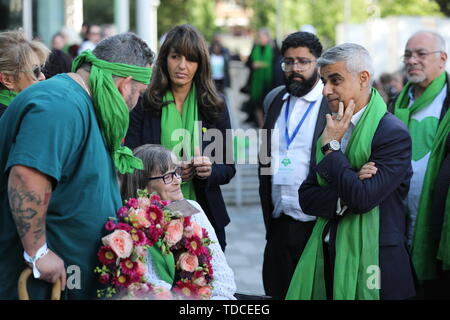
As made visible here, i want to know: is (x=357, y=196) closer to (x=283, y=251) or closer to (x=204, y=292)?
(x=204, y=292)

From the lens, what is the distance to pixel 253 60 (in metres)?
15.4

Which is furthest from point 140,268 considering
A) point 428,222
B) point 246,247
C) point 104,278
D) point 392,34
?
point 392,34

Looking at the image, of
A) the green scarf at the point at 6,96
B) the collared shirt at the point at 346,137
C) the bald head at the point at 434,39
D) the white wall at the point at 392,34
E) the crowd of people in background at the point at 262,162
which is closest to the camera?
the crowd of people in background at the point at 262,162

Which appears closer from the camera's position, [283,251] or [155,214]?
[155,214]

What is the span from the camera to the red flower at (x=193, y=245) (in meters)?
3.28

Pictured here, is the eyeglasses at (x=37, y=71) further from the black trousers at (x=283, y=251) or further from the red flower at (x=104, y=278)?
the black trousers at (x=283, y=251)

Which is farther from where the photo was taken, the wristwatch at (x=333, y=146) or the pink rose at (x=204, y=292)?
the wristwatch at (x=333, y=146)

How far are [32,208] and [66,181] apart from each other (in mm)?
225

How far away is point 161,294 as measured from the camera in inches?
116

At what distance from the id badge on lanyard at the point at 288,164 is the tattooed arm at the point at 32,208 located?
216 centimetres

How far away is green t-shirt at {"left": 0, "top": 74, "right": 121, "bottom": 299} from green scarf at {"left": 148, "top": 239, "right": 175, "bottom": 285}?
15.5 inches

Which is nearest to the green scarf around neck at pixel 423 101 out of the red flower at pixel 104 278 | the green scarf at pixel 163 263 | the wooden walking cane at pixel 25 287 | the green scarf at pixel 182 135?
the green scarf at pixel 182 135

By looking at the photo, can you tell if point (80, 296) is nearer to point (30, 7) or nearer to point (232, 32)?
point (30, 7)

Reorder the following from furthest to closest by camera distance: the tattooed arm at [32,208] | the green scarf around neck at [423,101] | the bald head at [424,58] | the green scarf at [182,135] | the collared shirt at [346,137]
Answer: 1. the bald head at [424,58]
2. the green scarf around neck at [423,101]
3. the green scarf at [182,135]
4. the collared shirt at [346,137]
5. the tattooed arm at [32,208]
